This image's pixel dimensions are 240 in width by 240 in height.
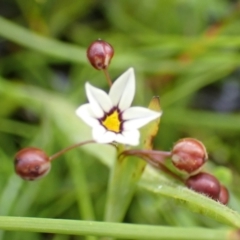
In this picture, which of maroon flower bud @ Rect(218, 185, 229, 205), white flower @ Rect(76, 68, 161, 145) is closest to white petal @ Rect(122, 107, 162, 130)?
white flower @ Rect(76, 68, 161, 145)

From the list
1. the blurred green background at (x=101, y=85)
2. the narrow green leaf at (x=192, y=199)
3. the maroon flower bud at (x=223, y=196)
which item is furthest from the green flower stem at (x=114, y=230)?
the blurred green background at (x=101, y=85)

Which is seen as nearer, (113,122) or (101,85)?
(113,122)

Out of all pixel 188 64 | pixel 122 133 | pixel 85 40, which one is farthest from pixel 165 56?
pixel 122 133

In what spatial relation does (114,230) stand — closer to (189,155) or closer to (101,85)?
(189,155)

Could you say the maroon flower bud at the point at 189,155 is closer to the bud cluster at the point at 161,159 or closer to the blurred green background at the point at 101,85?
the bud cluster at the point at 161,159

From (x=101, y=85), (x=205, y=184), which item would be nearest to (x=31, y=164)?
(x=205, y=184)

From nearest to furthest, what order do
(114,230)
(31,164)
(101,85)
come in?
(114,230)
(31,164)
(101,85)

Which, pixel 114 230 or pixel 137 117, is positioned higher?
pixel 137 117
